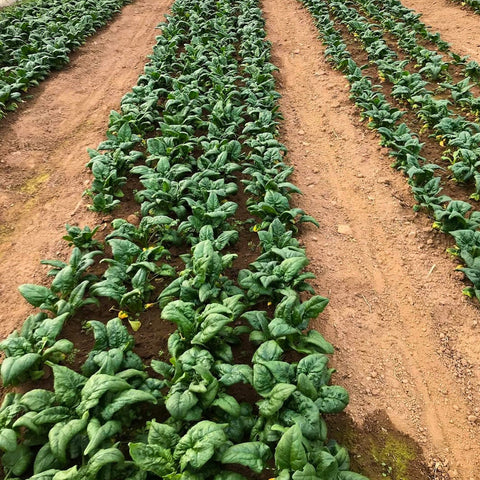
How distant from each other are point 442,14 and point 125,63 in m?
12.6

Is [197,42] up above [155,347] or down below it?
above

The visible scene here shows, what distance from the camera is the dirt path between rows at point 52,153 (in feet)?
19.8

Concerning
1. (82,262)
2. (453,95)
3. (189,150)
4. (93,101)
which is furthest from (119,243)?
(453,95)

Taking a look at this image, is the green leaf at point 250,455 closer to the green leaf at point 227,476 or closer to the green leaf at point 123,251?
the green leaf at point 227,476

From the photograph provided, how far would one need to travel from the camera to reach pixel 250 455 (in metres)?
3.19

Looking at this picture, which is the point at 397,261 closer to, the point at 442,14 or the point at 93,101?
the point at 93,101

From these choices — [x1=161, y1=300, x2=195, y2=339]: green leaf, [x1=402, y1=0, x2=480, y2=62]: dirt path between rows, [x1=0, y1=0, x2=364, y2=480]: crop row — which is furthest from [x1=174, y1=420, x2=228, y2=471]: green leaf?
[x1=402, y1=0, x2=480, y2=62]: dirt path between rows

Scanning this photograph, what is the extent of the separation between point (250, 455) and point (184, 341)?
146 centimetres

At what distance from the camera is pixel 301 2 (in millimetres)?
17453

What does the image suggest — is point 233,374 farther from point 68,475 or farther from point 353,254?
point 353,254

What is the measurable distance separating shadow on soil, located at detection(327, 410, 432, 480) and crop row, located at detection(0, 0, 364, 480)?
0.38m

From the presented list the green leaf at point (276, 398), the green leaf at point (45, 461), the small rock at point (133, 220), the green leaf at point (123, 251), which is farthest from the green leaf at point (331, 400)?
the small rock at point (133, 220)

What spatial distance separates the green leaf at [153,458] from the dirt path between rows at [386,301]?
2.07 meters

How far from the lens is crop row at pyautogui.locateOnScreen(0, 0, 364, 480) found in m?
3.29
